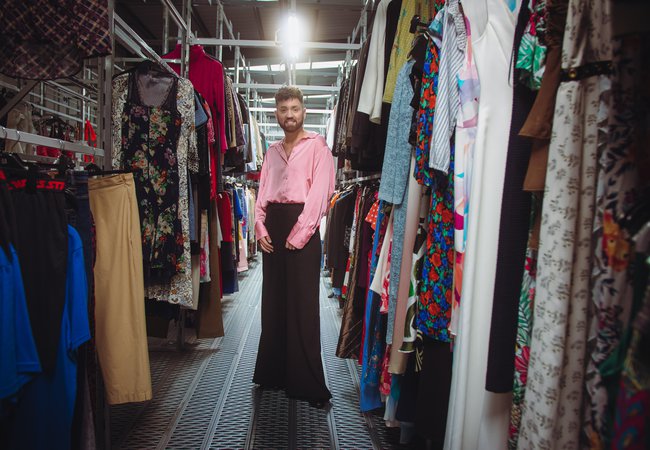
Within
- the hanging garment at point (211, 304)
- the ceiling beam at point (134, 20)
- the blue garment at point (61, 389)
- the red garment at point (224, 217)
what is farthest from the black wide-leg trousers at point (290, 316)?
the ceiling beam at point (134, 20)

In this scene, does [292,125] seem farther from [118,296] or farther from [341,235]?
[118,296]

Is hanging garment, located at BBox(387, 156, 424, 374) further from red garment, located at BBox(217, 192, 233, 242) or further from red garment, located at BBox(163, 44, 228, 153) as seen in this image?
red garment, located at BBox(217, 192, 233, 242)

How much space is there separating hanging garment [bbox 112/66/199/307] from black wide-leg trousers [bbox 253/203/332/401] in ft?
1.62

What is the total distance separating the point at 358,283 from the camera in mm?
2203

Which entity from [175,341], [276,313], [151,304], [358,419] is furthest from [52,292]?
[175,341]

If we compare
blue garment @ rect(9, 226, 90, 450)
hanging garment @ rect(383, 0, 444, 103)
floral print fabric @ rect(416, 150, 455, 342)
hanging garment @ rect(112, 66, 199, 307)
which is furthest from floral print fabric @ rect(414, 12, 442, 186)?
hanging garment @ rect(112, 66, 199, 307)

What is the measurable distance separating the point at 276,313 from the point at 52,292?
1.37 meters

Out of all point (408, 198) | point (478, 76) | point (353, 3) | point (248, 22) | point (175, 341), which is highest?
point (248, 22)

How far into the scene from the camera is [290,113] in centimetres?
236

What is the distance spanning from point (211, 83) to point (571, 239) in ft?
9.19

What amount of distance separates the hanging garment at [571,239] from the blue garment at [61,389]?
1308 mm

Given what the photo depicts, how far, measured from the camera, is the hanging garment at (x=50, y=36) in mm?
1340

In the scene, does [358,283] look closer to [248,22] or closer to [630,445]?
[630,445]

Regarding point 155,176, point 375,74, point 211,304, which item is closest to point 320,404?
point 211,304
